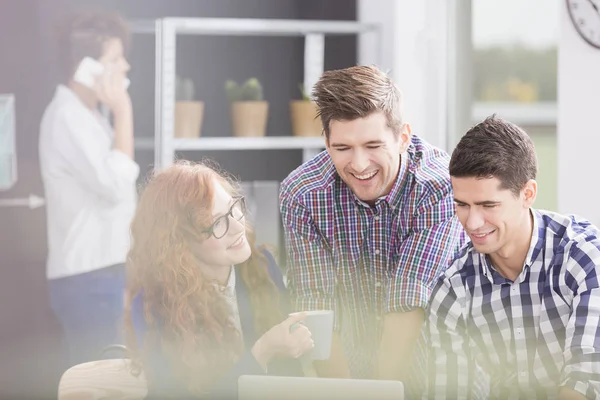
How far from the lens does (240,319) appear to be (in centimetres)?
116

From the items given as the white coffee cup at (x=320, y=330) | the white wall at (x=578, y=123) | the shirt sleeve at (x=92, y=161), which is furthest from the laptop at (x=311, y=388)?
the white wall at (x=578, y=123)

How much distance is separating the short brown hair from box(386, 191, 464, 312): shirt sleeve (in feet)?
0.43

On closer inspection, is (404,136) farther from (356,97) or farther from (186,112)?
(186,112)

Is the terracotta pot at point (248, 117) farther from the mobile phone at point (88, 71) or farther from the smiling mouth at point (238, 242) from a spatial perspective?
the smiling mouth at point (238, 242)

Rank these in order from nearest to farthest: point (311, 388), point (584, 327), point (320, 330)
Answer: point (311, 388), point (584, 327), point (320, 330)

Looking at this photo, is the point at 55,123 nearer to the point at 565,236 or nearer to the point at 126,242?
the point at 126,242

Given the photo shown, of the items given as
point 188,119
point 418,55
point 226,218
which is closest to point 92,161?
point 188,119

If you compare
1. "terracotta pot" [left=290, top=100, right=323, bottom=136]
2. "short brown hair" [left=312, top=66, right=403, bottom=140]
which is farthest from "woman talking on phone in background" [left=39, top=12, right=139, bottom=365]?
"short brown hair" [left=312, top=66, right=403, bottom=140]

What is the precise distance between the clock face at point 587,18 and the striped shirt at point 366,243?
1002 millimetres

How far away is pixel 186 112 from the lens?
2.06m

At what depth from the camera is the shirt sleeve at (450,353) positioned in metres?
1.03

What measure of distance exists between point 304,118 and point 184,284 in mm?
1103

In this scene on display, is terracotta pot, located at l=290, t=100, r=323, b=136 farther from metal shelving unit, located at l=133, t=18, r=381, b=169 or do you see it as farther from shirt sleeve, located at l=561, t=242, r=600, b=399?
shirt sleeve, located at l=561, t=242, r=600, b=399

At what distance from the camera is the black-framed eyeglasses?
1.15m
